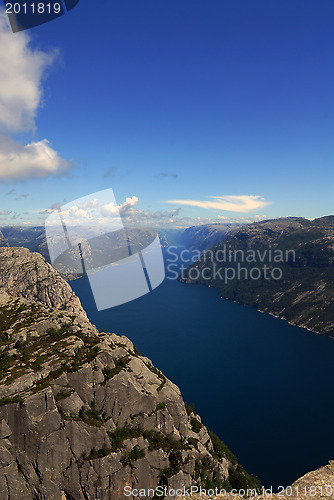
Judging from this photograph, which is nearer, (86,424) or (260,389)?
(86,424)

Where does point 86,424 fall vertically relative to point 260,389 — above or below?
above

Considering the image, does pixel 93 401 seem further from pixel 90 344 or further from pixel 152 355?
pixel 152 355

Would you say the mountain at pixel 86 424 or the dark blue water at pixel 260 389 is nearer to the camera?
the mountain at pixel 86 424

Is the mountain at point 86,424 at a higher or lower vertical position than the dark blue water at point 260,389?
higher

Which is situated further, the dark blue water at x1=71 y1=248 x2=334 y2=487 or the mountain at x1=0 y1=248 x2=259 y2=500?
the dark blue water at x1=71 y1=248 x2=334 y2=487
